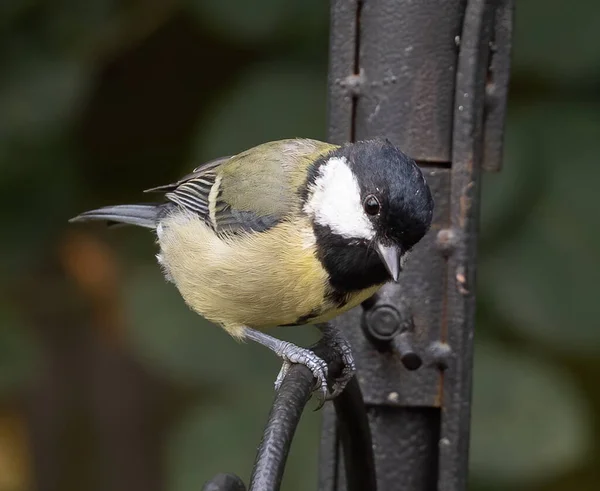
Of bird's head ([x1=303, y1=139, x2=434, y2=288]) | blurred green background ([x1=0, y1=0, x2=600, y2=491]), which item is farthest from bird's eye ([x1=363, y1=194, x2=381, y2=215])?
blurred green background ([x1=0, y1=0, x2=600, y2=491])

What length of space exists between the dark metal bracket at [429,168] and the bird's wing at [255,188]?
0.41 feet

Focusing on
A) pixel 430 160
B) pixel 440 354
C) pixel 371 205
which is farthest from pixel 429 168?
pixel 440 354

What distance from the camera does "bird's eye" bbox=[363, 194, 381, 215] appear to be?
1.10 metres

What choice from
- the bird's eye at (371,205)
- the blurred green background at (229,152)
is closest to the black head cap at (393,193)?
the bird's eye at (371,205)

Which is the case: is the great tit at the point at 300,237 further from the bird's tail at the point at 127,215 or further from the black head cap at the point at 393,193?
the bird's tail at the point at 127,215

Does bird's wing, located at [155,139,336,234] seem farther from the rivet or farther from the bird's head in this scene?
the rivet

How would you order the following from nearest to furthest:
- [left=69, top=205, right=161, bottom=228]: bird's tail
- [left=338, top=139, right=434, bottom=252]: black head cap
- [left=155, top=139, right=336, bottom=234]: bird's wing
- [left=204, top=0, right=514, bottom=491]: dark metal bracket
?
[left=338, top=139, right=434, bottom=252]: black head cap → [left=204, top=0, right=514, bottom=491]: dark metal bracket → [left=155, top=139, right=336, bottom=234]: bird's wing → [left=69, top=205, right=161, bottom=228]: bird's tail

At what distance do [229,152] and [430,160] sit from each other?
0.53 m

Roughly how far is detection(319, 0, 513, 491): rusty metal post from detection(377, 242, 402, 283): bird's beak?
0.10 m

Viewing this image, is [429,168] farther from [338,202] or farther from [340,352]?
[340,352]

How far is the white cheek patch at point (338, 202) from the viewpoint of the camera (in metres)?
1.14

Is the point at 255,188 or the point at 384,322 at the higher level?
the point at 255,188

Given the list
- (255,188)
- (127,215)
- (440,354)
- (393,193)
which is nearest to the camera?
(393,193)

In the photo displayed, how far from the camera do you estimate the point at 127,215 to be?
60.9 inches
